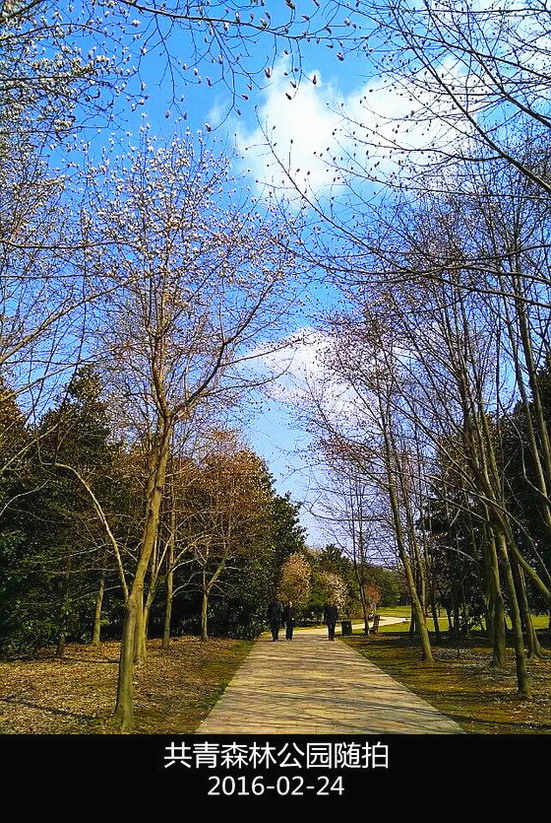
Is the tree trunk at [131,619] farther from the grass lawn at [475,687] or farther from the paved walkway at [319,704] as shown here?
the grass lawn at [475,687]

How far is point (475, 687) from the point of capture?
10734 millimetres

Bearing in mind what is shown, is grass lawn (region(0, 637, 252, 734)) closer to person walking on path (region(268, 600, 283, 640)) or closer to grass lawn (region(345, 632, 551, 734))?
grass lawn (region(345, 632, 551, 734))

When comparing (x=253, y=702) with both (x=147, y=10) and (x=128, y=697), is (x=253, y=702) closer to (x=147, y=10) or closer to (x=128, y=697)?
(x=128, y=697)

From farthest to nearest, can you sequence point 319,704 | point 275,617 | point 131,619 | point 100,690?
point 275,617 < point 100,690 < point 319,704 < point 131,619

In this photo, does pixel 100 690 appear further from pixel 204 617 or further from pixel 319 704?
pixel 204 617

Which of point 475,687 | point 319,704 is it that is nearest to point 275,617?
point 475,687

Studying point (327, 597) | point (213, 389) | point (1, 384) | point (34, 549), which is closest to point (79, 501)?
point (34, 549)

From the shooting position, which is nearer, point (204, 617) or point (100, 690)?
point (100, 690)

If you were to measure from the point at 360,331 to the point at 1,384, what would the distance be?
17.2ft

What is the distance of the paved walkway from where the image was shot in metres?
7.21

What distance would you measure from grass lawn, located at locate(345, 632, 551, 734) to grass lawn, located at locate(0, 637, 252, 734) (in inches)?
125

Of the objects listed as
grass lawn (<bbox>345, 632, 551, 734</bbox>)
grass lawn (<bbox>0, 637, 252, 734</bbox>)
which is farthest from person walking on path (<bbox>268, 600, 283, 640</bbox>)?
grass lawn (<bbox>0, 637, 252, 734</bbox>)

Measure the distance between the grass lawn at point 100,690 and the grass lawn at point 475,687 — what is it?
3.18 meters

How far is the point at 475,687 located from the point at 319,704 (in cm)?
313
